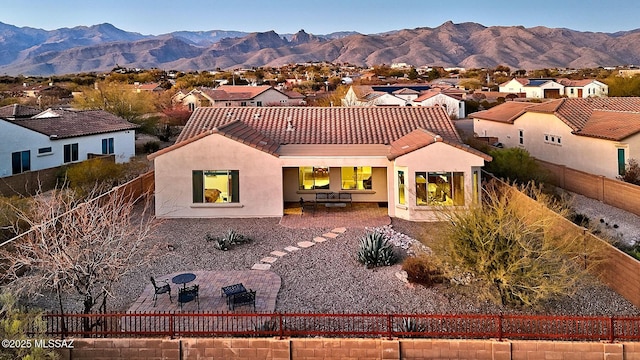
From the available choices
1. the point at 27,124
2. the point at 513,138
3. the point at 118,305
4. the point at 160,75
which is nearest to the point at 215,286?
the point at 118,305

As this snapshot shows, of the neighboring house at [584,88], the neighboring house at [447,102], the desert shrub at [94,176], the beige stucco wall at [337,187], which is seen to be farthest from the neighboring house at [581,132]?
the neighboring house at [584,88]

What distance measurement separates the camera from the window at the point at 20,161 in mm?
30345

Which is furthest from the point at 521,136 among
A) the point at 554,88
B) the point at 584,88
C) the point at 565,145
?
the point at 554,88

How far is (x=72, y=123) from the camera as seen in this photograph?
119ft

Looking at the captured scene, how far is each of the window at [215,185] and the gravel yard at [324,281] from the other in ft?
8.23

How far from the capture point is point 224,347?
10.0 meters

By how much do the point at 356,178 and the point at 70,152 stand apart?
2197 cm

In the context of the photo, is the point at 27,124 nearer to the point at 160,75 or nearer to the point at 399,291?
the point at 399,291

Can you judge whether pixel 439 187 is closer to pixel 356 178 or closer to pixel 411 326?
pixel 356 178

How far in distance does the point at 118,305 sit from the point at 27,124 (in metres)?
24.5

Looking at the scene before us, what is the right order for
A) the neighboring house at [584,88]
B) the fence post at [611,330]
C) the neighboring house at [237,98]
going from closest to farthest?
the fence post at [611,330] < the neighboring house at [237,98] < the neighboring house at [584,88]

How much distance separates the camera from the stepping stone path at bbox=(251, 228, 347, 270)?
52.3 feet

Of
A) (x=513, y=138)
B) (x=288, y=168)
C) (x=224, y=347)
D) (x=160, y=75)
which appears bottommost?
(x=224, y=347)

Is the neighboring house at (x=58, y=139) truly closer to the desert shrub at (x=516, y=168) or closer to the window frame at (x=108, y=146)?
the window frame at (x=108, y=146)
